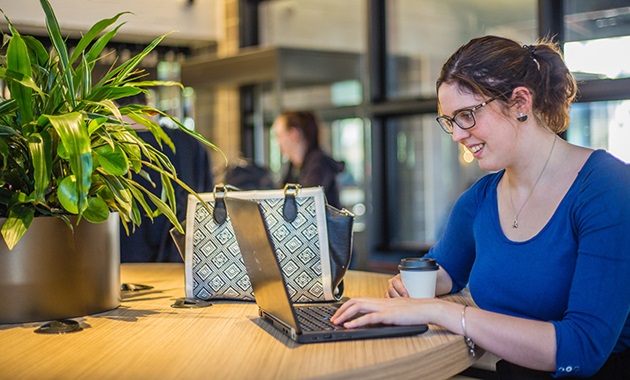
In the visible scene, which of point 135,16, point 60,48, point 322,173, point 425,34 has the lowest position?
point 322,173

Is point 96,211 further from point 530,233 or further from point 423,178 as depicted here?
point 423,178

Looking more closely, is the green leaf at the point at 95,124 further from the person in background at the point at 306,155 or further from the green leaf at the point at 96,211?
the person in background at the point at 306,155

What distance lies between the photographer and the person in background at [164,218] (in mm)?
2861

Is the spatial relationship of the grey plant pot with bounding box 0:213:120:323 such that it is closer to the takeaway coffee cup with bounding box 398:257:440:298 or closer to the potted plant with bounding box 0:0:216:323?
the potted plant with bounding box 0:0:216:323

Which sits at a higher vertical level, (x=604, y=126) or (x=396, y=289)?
(x=604, y=126)

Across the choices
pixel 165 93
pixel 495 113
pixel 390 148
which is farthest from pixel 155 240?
pixel 165 93

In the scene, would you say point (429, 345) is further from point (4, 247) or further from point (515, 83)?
point (4, 247)

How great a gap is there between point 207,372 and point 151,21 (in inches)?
98.6

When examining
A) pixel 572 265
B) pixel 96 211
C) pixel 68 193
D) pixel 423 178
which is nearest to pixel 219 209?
pixel 96 211

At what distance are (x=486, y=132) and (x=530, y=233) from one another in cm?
23

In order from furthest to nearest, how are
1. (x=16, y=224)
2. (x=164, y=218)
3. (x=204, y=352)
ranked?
(x=164, y=218), (x=16, y=224), (x=204, y=352)

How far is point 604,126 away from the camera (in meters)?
4.04

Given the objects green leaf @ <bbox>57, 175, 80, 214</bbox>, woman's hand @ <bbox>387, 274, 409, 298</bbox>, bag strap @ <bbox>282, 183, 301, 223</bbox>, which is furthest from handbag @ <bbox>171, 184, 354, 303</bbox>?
green leaf @ <bbox>57, 175, 80, 214</bbox>

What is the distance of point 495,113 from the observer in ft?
5.66
